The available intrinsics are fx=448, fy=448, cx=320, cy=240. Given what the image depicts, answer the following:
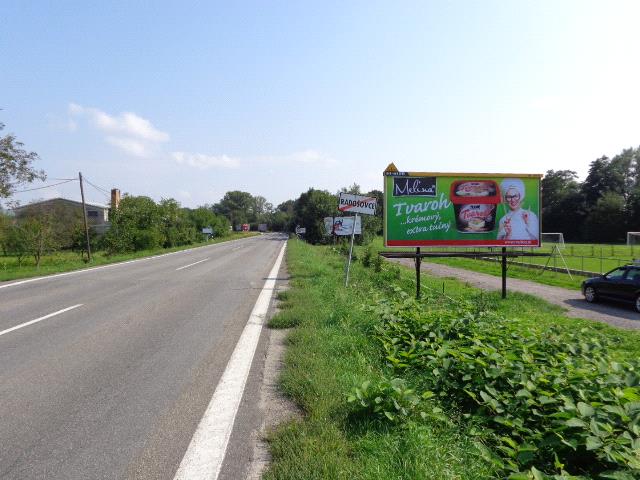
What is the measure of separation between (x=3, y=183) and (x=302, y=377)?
100 feet

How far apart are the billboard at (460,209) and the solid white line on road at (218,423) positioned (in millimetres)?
7498

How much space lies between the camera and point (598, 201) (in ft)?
252

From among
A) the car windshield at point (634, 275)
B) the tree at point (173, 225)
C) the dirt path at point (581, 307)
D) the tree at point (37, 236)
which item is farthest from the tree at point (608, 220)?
the tree at point (37, 236)

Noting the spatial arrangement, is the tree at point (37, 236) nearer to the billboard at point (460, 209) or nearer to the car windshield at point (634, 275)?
the billboard at point (460, 209)

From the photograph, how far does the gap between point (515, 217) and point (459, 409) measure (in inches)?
437

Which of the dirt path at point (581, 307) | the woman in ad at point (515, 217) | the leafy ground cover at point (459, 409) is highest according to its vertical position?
the woman in ad at point (515, 217)

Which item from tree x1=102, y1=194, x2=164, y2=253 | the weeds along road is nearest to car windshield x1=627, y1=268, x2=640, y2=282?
the weeds along road

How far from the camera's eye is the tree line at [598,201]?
242 ft

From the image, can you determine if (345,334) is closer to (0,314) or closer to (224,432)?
(224,432)

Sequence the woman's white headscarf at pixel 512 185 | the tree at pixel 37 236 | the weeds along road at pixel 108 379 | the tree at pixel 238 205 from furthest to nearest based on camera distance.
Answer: the tree at pixel 238 205 → the tree at pixel 37 236 → the woman's white headscarf at pixel 512 185 → the weeds along road at pixel 108 379

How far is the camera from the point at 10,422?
12.9ft

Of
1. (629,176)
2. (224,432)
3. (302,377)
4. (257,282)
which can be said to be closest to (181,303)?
(257,282)

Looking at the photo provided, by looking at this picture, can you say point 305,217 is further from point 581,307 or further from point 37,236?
point 581,307

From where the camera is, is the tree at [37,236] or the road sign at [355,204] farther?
the tree at [37,236]
